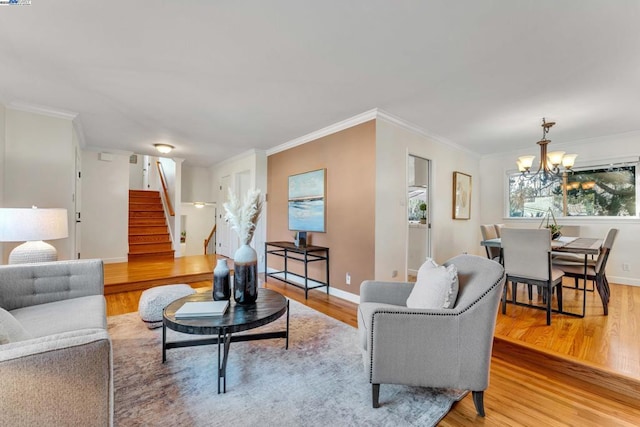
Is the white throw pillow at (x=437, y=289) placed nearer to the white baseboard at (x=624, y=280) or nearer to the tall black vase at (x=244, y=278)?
the tall black vase at (x=244, y=278)

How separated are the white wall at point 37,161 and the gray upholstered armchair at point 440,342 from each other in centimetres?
413

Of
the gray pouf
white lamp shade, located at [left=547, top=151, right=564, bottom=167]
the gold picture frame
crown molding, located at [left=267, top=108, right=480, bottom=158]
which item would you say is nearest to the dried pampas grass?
the gray pouf

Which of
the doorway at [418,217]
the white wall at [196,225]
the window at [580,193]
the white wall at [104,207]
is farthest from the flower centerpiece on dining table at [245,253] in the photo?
the white wall at [196,225]

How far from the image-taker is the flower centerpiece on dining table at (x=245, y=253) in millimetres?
2086

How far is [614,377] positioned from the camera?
1.85 metres

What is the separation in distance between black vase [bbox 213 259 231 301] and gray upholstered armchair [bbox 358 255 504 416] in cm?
114

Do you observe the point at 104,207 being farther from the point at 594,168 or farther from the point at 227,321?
the point at 594,168

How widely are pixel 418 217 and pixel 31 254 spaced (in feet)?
17.4

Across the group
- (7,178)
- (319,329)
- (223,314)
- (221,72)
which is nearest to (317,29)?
(221,72)

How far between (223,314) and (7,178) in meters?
3.37

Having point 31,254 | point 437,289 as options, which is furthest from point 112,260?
point 437,289

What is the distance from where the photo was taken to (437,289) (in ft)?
5.49

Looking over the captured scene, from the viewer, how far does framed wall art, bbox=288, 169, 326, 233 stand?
404 centimetres

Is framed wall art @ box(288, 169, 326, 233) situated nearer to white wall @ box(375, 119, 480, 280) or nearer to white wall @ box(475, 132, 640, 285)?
white wall @ box(375, 119, 480, 280)
